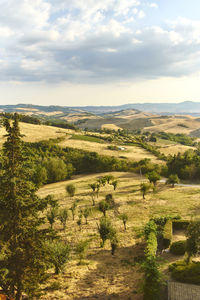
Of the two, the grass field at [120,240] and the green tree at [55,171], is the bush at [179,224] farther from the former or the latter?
the green tree at [55,171]

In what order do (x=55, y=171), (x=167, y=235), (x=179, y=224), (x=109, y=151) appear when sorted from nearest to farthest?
(x=167, y=235), (x=179, y=224), (x=55, y=171), (x=109, y=151)

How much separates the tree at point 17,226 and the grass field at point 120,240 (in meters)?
4.75

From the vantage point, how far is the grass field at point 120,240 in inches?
794

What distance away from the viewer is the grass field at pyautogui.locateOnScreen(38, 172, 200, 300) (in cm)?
2016

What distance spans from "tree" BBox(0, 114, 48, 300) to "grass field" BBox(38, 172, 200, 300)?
15.6 feet

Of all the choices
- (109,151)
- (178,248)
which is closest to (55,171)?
(109,151)

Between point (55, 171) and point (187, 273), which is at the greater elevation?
point (187, 273)

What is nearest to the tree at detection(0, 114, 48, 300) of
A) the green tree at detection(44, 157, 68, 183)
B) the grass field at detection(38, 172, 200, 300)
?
the grass field at detection(38, 172, 200, 300)

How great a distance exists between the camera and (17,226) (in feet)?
51.8

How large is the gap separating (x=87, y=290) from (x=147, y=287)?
20.5ft

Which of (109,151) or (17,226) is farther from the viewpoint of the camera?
(109,151)

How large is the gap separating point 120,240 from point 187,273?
12.2m

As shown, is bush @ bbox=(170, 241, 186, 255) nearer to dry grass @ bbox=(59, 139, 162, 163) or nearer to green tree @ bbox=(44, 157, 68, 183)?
green tree @ bbox=(44, 157, 68, 183)

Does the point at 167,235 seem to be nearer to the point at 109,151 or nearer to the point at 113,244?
the point at 113,244
